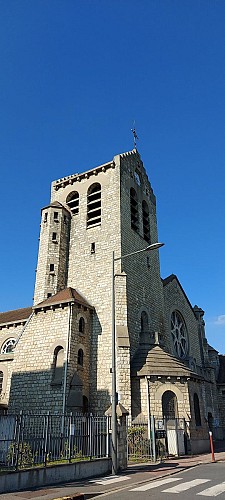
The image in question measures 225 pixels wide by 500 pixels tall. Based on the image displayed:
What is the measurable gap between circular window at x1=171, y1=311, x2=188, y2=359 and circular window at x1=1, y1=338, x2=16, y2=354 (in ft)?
39.3

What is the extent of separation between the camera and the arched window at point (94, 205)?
2611cm

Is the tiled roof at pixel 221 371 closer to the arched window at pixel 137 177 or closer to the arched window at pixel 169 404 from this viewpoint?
the arched window at pixel 169 404

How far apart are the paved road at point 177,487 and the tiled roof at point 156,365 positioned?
7412 mm

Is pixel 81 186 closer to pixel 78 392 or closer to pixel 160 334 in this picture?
pixel 160 334

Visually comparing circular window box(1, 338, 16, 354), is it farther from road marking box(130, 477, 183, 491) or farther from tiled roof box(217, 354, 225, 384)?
tiled roof box(217, 354, 225, 384)

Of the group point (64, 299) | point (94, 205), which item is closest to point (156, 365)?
point (64, 299)

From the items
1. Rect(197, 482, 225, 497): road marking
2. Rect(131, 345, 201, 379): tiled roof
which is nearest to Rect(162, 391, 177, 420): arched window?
Rect(131, 345, 201, 379): tiled roof

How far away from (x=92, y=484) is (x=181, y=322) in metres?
21.7

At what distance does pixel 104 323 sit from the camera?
21.3 m

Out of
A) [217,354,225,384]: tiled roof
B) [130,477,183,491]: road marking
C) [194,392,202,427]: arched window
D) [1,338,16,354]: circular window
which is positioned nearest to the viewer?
[130,477,183,491]: road marking

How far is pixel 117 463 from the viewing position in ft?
38.5

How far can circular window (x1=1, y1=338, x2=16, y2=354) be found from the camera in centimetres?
2439

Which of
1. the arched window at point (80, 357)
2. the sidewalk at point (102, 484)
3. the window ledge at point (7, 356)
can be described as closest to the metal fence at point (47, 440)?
the sidewalk at point (102, 484)

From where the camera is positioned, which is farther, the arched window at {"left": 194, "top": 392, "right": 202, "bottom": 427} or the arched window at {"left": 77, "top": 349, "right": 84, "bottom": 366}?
the arched window at {"left": 77, "top": 349, "right": 84, "bottom": 366}
